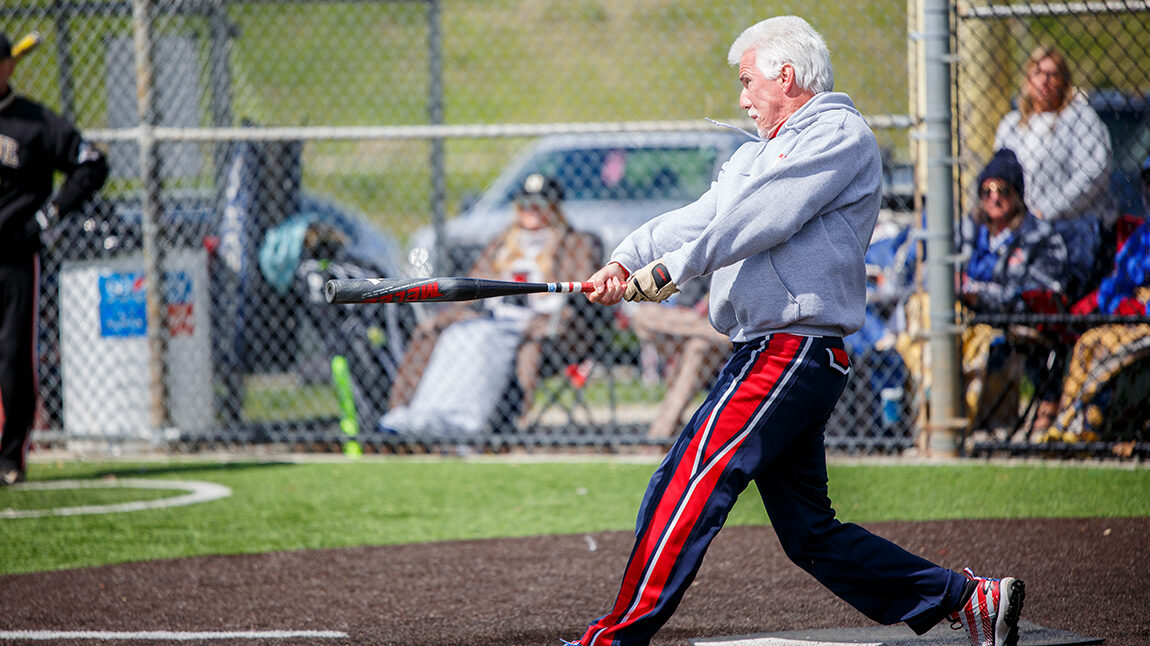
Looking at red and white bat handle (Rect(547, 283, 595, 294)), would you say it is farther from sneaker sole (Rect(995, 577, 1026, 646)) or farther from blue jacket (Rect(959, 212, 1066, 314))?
blue jacket (Rect(959, 212, 1066, 314))

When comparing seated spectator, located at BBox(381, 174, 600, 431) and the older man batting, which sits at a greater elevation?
the older man batting

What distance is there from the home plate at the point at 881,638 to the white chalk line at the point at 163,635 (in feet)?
3.95

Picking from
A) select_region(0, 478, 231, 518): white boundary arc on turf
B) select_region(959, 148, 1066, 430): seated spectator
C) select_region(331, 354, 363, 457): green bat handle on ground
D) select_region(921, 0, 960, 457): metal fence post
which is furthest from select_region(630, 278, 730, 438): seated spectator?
select_region(0, 478, 231, 518): white boundary arc on turf

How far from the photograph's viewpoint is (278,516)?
5.54 meters

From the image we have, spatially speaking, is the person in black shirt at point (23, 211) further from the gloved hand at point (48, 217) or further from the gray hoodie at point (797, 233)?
the gray hoodie at point (797, 233)

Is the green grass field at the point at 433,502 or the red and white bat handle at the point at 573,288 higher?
the red and white bat handle at the point at 573,288

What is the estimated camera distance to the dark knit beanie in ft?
20.9

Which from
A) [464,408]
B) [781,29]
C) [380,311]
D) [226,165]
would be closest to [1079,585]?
[781,29]

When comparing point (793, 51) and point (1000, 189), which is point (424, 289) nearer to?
point (793, 51)

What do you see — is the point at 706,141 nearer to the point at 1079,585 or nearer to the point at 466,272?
the point at 466,272

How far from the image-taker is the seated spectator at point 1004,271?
6277 millimetres

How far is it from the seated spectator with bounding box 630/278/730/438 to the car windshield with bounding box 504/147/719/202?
4029 millimetres

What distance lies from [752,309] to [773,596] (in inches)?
59.1

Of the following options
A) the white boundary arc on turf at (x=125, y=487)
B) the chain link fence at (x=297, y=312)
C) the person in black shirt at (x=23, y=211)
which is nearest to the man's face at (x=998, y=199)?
the chain link fence at (x=297, y=312)
